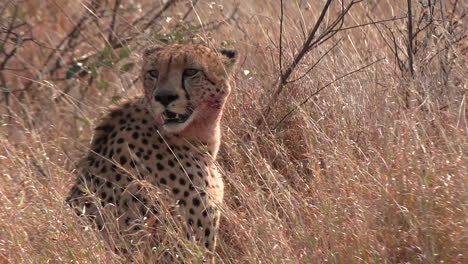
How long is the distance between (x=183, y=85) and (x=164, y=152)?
0.96 feet

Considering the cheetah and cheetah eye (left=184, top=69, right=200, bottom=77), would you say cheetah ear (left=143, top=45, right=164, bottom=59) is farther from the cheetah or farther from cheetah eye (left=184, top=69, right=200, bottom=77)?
cheetah eye (left=184, top=69, right=200, bottom=77)

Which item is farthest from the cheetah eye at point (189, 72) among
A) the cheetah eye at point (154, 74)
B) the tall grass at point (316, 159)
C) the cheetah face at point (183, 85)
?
the tall grass at point (316, 159)

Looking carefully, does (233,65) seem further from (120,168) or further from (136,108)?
(120,168)

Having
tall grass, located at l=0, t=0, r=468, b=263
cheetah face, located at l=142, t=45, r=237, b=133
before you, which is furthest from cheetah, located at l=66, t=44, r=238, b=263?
tall grass, located at l=0, t=0, r=468, b=263

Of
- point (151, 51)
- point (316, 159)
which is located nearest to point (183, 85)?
point (151, 51)

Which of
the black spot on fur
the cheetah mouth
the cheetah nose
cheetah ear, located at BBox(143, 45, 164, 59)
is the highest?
cheetah ear, located at BBox(143, 45, 164, 59)

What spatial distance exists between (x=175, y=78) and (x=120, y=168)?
1.65 feet

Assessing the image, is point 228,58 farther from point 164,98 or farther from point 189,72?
point 164,98

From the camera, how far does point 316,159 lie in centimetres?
369

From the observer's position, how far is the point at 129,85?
Answer: 18.4 ft

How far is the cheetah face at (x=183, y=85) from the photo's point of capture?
4.00m

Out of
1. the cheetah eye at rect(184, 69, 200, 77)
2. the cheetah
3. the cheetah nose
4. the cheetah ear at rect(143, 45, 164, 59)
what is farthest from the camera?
the cheetah ear at rect(143, 45, 164, 59)

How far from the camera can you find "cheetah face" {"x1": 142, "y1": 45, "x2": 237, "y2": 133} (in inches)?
158

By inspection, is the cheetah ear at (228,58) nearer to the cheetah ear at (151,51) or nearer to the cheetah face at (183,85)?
the cheetah face at (183,85)
